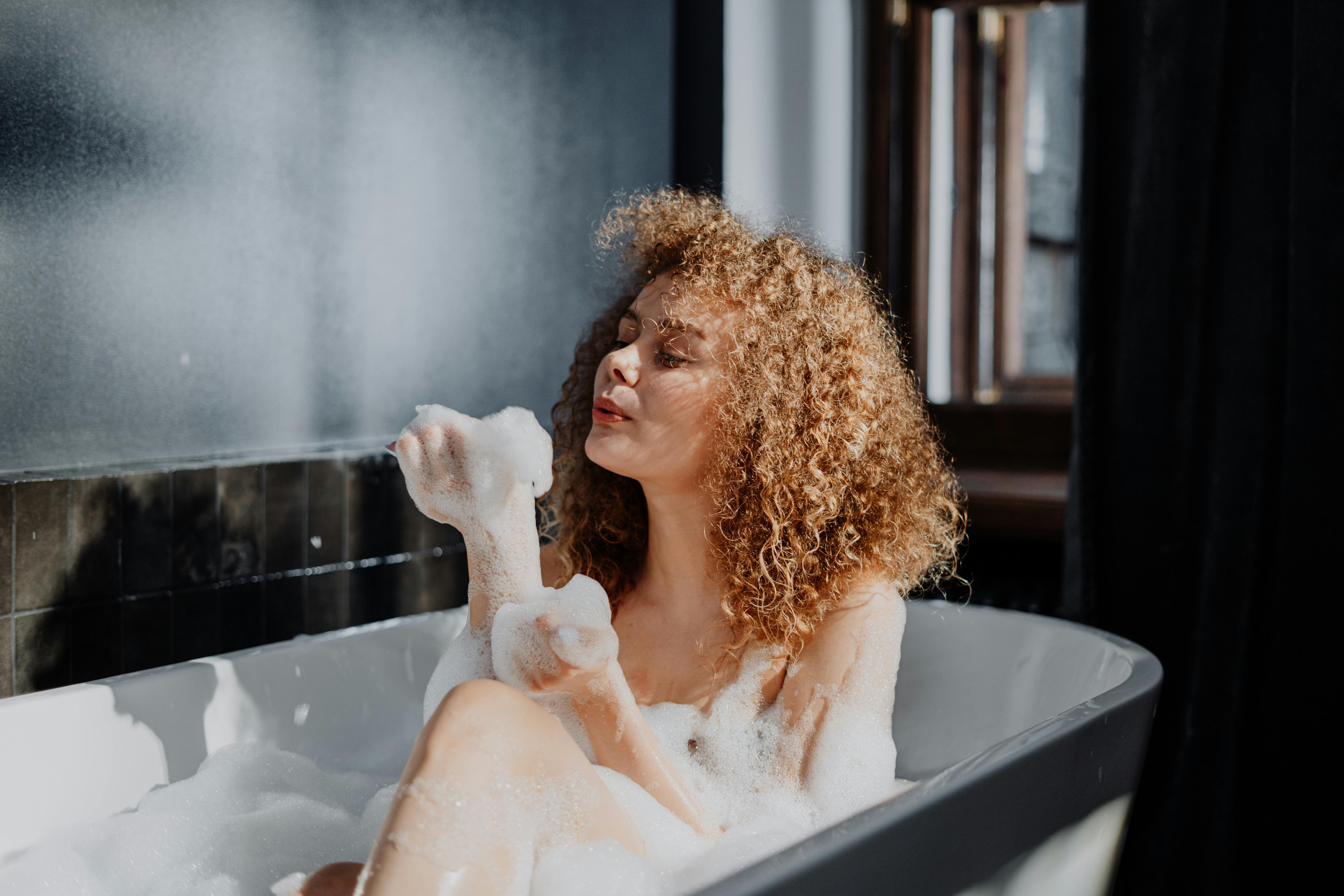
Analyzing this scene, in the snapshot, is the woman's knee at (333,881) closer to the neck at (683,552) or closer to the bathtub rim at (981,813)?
the bathtub rim at (981,813)

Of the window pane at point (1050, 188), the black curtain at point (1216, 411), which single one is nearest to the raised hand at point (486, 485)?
the black curtain at point (1216, 411)

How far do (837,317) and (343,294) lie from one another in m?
0.89

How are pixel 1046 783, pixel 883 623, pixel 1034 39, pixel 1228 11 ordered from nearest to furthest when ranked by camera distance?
pixel 1046 783 → pixel 883 623 → pixel 1228 11 → pixel 1034 39

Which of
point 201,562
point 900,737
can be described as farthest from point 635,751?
point 201,562

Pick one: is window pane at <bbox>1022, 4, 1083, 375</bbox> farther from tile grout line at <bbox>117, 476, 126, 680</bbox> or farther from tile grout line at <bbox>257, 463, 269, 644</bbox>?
tile grout line at <bbox>117, 476, 126, 680</bbox>

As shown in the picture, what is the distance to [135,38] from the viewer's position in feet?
5.04

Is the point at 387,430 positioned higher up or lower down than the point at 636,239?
lower down

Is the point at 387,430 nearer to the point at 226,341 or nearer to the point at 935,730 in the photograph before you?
the point at 226,341

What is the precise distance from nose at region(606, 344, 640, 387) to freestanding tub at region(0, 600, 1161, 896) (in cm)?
55

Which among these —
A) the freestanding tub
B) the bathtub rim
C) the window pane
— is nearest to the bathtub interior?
the freestanding tub

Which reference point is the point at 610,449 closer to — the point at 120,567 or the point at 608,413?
the point at 608,413

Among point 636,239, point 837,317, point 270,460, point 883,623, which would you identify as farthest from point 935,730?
point 270,460

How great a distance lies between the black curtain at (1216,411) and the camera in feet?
5.51

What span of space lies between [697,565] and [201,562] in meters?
0.74
